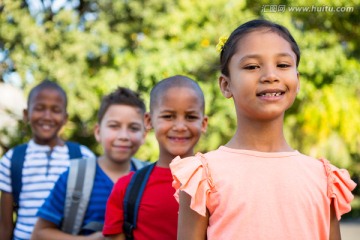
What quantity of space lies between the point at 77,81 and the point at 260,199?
8.07m

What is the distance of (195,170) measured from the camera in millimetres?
2121

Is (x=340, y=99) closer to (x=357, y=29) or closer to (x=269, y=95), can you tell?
(x=357, y=29)

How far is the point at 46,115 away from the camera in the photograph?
441 cm

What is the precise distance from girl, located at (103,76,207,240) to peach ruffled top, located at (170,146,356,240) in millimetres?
682

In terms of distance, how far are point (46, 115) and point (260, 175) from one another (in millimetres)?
2611

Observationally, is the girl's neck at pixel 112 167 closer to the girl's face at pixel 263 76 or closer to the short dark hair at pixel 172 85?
the short dark hair at pixel 172 85

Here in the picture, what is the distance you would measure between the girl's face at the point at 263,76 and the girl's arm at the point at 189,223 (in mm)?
385

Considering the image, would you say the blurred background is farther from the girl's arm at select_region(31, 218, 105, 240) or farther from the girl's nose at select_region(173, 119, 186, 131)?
the girl's nose at select_region(173, 119, 186, 131)

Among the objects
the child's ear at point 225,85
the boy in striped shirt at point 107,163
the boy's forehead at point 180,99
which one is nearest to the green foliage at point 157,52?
the boy in striped shirt at point 107,163

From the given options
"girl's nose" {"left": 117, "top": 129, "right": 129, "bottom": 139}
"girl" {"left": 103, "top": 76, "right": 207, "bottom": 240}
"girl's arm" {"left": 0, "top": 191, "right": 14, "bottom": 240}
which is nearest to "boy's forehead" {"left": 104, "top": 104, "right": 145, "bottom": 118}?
"girl's nose" {"left": 117, "top": 129, "right": 129, "bottom": 139}

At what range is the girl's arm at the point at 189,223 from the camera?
213 centimetres

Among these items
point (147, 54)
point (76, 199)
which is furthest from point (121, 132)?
point (147, 54)

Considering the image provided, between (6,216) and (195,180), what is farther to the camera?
(6,216)

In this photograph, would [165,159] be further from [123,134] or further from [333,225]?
[333,225]
